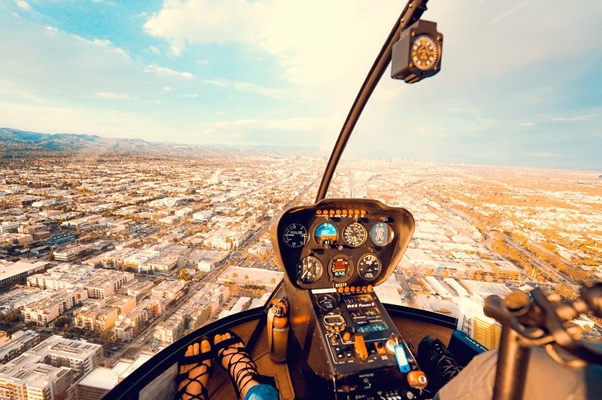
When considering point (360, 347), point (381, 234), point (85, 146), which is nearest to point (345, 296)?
point (360, 347)

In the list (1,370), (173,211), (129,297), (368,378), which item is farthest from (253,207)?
(368,378)

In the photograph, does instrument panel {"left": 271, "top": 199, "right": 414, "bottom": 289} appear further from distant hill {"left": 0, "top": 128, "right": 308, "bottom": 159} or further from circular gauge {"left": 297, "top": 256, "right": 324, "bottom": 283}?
distant hill {"left": 0, "top": 128, "right": 308, "bottom": 159}

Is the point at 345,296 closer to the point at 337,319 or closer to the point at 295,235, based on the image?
the point at 337,319

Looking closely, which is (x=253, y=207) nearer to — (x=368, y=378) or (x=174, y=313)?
(x=174, y=313)

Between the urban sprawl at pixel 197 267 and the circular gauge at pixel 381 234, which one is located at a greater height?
the circular gauge at pixel 381 234

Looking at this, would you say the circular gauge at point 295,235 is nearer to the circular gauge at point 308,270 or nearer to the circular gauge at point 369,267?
the circular gauge at point 308,270

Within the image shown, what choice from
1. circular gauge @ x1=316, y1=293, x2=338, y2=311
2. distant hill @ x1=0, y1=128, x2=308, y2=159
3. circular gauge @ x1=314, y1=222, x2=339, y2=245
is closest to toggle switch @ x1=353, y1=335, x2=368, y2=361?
circular gauge @ x1=316, y1=293, x2=338, y2=311

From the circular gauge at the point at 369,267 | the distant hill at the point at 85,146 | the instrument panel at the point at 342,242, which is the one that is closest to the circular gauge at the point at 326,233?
the instrument panel at the point at 342,242
